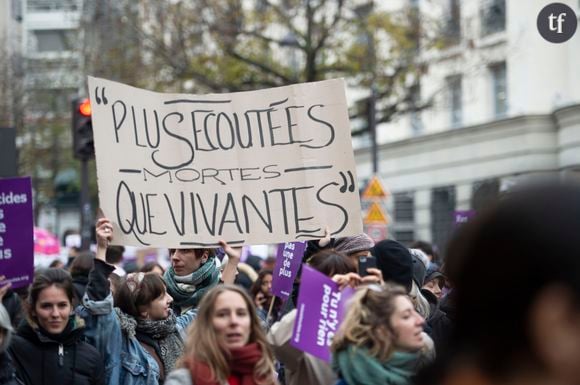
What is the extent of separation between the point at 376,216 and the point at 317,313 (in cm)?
1628

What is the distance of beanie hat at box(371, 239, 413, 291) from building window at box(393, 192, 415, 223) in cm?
2770

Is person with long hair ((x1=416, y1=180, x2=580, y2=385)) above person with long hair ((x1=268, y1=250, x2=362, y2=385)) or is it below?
above

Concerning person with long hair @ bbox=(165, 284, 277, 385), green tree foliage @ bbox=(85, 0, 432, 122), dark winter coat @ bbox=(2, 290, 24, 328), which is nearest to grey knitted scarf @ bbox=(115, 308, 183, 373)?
person with long hair @ bbox=(165, 284, 277, 385)

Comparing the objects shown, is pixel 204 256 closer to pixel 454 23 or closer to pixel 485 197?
pixel 485 197

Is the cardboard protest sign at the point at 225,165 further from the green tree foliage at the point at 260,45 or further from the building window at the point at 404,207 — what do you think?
the building window at the point at 404,207

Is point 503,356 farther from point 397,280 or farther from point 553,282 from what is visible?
point 397,280

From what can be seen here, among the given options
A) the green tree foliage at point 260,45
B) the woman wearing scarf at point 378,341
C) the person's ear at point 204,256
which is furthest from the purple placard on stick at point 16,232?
the green tree foliage at point 260,45

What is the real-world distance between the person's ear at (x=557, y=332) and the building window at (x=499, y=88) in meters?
28.1

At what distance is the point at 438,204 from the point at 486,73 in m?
4.04

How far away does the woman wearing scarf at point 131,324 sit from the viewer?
6.12 m

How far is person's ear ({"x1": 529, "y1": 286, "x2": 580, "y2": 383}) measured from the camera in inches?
55.6

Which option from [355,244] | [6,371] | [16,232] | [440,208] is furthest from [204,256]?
[440,208]

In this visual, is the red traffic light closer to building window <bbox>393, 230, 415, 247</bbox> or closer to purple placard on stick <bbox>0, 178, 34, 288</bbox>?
purple placard on stick <bbox>0, 178, 34, 288</bbox>

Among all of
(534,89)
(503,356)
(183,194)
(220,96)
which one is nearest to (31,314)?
(183,194)
